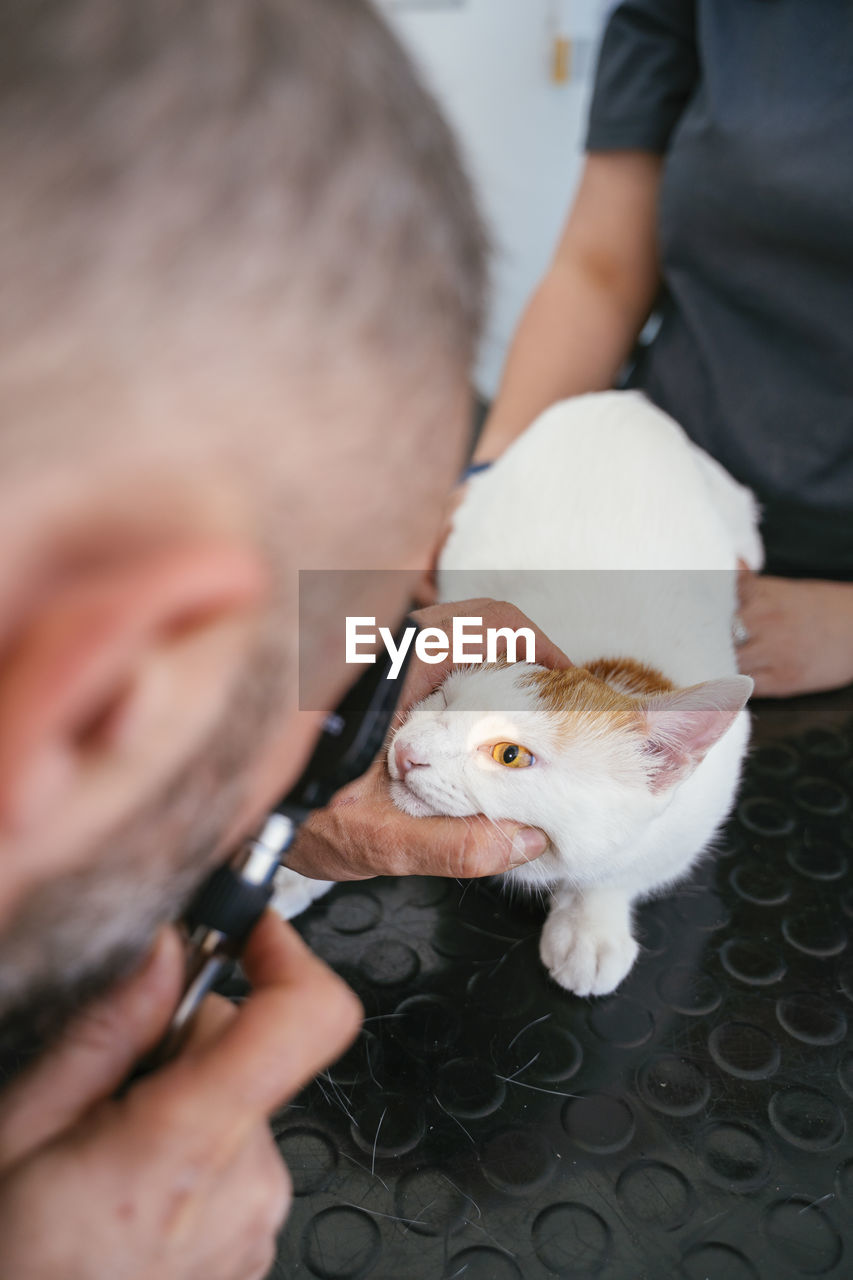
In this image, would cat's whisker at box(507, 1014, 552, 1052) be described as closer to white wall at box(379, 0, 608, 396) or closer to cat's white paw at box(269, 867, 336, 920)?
cat's white paw at box(269, 867, 336, 920)

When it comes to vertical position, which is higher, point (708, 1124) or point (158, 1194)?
point (158, 1194)

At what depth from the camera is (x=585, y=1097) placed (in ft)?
1.90

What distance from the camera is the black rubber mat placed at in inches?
19.8

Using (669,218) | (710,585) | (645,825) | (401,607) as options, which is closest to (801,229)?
(669,218)

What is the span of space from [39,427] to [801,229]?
89 centimetres

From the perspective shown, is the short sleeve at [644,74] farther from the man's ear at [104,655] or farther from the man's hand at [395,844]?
the man's ear at [104,655]

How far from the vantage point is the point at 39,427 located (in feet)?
0.70

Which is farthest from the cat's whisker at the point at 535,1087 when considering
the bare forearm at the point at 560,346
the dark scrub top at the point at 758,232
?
the bare forearm at the point at 560,346

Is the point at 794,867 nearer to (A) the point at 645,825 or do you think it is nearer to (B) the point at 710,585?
(A) the point at 645,825

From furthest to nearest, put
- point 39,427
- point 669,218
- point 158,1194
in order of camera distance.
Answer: point 669,218 → point 158,1194 → point 39,427

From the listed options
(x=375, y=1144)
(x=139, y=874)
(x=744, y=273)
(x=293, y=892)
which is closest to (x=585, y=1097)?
(x=375, y=1144)

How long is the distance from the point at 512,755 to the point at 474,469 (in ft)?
1.83

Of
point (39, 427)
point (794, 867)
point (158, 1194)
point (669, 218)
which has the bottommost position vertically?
point (794, 867)

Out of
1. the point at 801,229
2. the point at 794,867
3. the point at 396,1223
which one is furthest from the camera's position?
the point at 801,229
